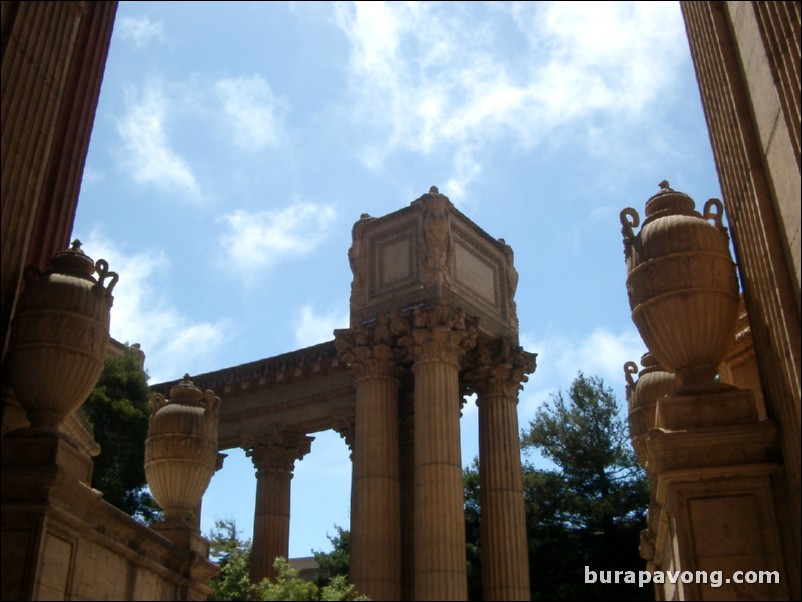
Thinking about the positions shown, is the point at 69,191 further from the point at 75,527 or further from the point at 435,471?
the point at 435,471

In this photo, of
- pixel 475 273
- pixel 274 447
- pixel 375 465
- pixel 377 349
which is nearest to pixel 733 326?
pixel 375 465

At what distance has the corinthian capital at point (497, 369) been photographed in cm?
3269

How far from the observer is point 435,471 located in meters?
27.9

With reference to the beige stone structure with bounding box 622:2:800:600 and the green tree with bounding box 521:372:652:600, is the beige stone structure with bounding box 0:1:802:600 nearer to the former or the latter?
the beige stone structure with bounding box 622:2:800:600

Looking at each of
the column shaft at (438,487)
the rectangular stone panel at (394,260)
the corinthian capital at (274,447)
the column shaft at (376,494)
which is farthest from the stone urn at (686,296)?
the corinthian capital at (274,447)

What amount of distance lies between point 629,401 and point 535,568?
29.7m

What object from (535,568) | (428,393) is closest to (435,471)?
(428,393)

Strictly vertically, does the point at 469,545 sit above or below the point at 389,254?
below

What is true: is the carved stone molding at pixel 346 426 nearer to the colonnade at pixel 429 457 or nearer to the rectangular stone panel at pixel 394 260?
the colonnade at pixel 429 457

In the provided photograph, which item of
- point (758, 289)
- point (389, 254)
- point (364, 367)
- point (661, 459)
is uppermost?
point (389, 254)

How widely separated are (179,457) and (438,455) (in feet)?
40.4

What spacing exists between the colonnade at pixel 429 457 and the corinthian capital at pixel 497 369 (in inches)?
1.4

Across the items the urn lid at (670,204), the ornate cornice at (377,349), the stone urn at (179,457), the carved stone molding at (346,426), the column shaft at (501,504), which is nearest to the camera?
the urn lid at (670,204)

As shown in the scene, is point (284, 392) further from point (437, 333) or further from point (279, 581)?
point (279, 581)
